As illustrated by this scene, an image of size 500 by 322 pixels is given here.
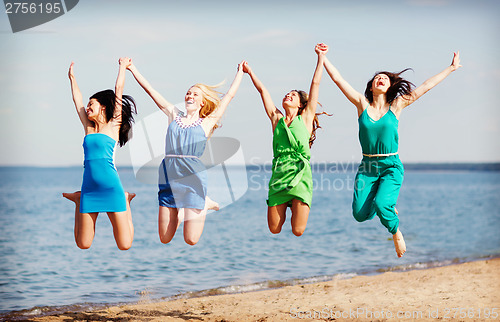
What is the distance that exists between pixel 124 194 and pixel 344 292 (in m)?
6.52

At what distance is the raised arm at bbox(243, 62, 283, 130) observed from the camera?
7.65 m

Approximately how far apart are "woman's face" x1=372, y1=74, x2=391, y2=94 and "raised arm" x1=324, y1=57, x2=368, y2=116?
0.63 feet

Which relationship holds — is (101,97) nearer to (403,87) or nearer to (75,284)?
(403,87)

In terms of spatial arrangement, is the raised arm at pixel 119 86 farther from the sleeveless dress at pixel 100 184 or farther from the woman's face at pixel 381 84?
the woman's face at pixel 381 84

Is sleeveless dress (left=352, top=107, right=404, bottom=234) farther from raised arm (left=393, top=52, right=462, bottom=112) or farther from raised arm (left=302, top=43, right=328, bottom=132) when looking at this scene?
raised arm (left=302, top=43, right=328, bottom=132)

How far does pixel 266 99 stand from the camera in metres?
7.73

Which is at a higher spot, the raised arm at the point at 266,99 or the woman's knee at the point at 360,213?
the raised arm at the point at 266,99

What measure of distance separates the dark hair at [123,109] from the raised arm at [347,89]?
2.50 m

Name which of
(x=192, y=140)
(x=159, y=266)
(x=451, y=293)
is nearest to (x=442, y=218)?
(x=159, y=266)

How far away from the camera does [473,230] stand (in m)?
27.0

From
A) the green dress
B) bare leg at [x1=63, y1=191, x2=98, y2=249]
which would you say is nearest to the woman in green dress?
the green dress

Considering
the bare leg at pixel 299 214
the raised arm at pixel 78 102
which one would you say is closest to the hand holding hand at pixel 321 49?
the bare leg at pixel 299 214

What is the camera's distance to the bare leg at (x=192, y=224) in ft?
24.3

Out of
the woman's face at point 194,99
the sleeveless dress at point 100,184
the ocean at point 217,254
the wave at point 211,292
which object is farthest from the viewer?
the ocean at point 217,254
